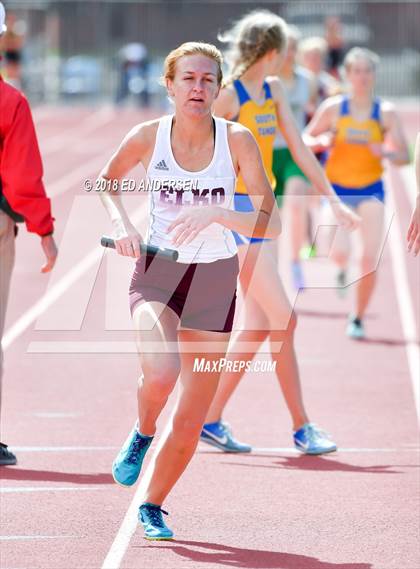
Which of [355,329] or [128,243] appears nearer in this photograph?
[128,243]

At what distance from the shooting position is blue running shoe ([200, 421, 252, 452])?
7.83 metres

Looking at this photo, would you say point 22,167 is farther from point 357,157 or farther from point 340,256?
point 340,256

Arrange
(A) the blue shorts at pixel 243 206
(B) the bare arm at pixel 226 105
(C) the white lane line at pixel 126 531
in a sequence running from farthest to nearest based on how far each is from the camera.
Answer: (B) the bare arm at pixel 226 105, (A) the blue shorts at pixel 243 206, (C) the white lane line at pixel 126 531

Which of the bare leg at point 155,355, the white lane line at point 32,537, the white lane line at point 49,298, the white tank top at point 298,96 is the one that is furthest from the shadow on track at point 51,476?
the white tank top at point 298,96

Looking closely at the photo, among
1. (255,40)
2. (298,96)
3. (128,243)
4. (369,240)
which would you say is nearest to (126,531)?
(128,243)

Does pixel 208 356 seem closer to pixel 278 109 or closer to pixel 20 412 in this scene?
pixel 278 109

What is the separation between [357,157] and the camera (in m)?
Result: 11.3

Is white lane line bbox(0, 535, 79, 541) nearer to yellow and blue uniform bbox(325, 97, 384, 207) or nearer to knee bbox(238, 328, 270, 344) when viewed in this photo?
knee bbox(238, 328, 270, 344)

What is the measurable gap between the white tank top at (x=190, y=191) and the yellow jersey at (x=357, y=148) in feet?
17.3

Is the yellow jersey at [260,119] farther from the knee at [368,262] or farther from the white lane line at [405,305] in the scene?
the knee at [368,262]

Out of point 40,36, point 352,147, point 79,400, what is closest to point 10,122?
point 79,400

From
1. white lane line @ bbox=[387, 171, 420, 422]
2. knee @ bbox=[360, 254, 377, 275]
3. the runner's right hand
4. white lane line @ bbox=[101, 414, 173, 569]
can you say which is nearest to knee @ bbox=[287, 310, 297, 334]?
white lane line @ bbox=[101, 414, 173, 569]

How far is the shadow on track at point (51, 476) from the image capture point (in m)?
7.20

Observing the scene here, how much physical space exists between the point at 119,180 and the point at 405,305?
7240 millimetres
